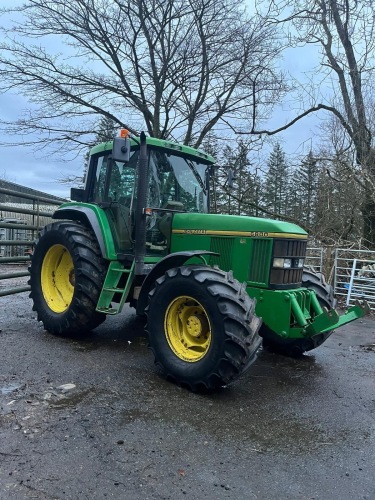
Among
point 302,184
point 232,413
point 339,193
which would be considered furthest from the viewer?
point 302,184

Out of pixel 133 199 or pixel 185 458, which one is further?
pixel 133 199

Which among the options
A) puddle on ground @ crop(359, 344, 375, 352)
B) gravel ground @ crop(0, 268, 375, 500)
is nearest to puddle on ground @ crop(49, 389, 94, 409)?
gravel ground @ crop(0, 268, 375, 500)

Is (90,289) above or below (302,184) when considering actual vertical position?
below

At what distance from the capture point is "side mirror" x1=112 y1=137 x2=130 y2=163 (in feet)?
15.9

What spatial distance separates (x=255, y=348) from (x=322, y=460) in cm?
109

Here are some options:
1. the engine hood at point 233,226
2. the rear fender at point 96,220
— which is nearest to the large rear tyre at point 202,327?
the engine hood at point 233,226

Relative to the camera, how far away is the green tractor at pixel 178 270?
4.05 metres

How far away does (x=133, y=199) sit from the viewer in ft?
18.2

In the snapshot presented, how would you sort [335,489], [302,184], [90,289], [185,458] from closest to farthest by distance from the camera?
[335,489], [185,458], [90,289], [302,184]

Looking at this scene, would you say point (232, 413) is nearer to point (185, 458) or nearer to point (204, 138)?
point (185, 458)

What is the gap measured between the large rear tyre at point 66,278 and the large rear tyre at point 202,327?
4.06 ft

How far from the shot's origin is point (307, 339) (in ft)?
17.4

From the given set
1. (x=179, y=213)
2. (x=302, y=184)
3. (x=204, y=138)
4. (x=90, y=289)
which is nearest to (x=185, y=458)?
(x=90, y=289)

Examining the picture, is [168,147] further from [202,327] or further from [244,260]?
[202,327]
